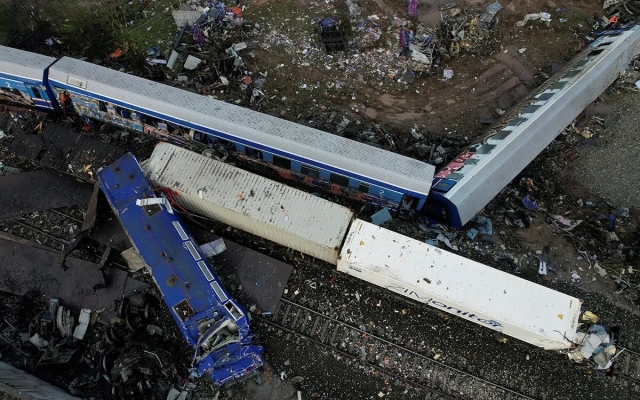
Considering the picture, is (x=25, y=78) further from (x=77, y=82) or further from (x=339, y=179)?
(x=339, y=179)

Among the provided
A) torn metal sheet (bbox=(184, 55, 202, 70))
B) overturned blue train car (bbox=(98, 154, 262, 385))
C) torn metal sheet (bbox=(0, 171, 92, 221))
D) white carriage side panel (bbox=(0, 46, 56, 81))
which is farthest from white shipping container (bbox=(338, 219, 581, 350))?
white carriage side panel (bbox=(0, 46, 56, 81))

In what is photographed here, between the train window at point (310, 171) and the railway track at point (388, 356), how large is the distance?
3.97 meters

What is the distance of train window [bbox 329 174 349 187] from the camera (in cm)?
1374

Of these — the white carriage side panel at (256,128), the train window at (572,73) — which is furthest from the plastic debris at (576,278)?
the train window at (572,73)

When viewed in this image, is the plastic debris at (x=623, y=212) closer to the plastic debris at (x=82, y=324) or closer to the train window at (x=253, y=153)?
the train window at (x=253, y=153)

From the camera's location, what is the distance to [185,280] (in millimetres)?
12172

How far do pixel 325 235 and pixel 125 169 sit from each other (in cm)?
621

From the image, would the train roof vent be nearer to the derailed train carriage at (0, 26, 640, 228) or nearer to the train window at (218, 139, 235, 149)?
the derailed train carriage at (0, 26, 640, 228)

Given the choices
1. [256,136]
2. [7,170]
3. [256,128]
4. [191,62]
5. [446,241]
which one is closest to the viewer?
[256,136]

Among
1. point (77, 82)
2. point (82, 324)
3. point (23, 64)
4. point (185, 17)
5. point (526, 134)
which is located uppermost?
point (185, 17)

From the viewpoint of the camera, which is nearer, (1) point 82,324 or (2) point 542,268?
(1) point 82,324

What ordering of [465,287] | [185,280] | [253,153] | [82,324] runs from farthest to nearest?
[253,153] < [82,324] < [185,280] < [465,287]

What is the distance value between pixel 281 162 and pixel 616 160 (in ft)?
40.2

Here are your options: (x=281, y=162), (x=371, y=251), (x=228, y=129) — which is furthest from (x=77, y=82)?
(x=371, y=251)
